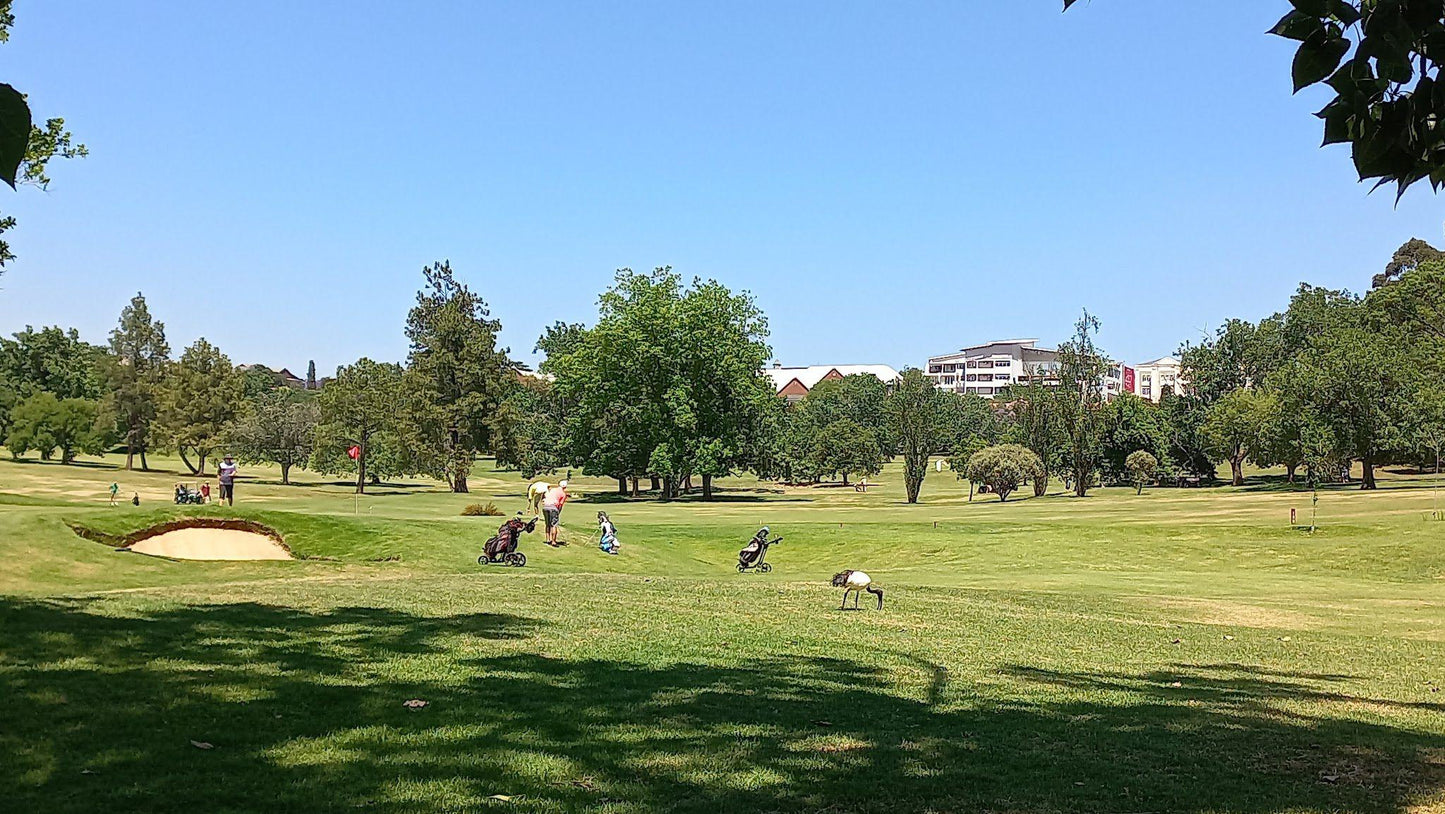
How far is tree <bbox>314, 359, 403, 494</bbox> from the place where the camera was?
77125mm

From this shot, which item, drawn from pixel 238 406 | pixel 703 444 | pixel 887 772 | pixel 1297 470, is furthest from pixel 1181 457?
pixel 887 772

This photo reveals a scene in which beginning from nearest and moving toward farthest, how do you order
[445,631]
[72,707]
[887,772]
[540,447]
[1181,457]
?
[887,772], [72,707], [445,631], [540,447], [1181,457]

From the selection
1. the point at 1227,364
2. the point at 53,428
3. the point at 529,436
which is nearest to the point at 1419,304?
the point at 1227,364

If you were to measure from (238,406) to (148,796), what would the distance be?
9098 centimetres

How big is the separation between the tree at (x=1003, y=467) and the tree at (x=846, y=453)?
88.9 feet

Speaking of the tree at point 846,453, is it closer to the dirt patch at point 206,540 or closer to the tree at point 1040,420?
the tree at point 1040,420

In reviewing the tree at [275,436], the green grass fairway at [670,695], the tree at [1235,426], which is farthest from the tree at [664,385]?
the green grass fairway at [670,695]

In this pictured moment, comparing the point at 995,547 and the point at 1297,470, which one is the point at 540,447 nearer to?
the point at 995,547

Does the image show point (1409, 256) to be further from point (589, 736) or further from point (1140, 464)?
point (589, 736)

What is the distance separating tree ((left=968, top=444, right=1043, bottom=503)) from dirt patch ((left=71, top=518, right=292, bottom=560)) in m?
53.8

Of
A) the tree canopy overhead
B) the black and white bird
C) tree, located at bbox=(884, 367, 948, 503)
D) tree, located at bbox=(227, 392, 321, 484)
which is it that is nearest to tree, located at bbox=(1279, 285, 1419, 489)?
tree, located at bbox=(884, 367, 948, 503)

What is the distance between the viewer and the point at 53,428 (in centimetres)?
8912

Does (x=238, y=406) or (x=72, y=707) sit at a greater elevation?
(x=238, y=406)

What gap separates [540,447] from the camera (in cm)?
8006
